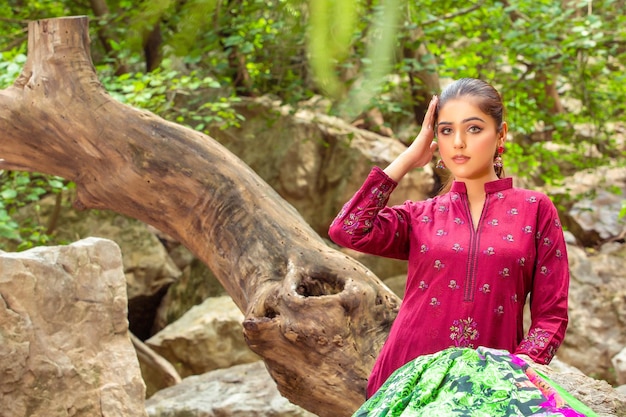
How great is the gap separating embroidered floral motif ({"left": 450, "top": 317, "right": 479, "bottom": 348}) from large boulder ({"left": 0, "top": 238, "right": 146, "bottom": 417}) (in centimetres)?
208

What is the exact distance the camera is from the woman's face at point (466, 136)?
2.04 m

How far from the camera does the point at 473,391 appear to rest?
177cm

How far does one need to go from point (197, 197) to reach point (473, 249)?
1414mm

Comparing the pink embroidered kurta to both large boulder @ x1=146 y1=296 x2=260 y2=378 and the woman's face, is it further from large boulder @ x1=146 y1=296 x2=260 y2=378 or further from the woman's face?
large boulder @ x1=146 y1=296 x2=260 y2=378

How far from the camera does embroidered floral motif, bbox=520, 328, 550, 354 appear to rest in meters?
1.92

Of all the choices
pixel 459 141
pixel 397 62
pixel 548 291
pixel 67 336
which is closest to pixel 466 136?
pixel 459 141

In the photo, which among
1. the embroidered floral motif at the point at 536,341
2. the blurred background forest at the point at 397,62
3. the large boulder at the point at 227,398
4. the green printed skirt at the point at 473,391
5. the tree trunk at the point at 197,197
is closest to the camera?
the green printed skirt at the point at 473,391

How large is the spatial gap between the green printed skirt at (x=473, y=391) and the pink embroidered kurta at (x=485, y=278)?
5.3 inches

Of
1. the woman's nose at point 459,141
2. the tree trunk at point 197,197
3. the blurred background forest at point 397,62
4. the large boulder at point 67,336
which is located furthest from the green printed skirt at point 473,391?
the blurred background forest at point 397,62

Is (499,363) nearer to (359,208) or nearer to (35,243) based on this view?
(359,208)

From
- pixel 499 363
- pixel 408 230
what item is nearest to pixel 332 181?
pixel 408 230

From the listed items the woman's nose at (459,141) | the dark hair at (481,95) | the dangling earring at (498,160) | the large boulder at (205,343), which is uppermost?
the dark hair at (481,95)

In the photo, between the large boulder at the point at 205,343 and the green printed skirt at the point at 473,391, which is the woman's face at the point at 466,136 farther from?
the large boulder at the point at 205,343

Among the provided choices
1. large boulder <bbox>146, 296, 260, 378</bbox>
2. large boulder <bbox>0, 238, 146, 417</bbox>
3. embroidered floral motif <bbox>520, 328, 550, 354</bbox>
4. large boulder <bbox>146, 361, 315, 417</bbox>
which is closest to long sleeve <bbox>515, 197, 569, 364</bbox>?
embroidered floral motif <bbox>520, 328, 550, 354</bbox>
